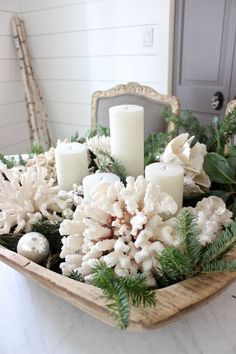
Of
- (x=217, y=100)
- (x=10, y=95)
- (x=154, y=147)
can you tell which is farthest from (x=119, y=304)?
(x=10, y=95)

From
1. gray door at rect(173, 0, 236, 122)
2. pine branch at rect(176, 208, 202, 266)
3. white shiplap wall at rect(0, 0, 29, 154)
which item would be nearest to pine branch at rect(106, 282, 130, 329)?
pine branch at rect(176, 208, 202, 266)

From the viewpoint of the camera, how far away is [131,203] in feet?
1.40

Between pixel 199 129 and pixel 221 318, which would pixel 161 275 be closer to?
pixel 221 318

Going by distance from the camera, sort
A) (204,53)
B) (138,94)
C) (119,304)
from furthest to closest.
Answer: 1. (204,53)
2. (138,94)
3. (119,304)

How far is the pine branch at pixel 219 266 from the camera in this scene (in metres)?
0.38

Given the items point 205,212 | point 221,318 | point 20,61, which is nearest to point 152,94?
point 205,212

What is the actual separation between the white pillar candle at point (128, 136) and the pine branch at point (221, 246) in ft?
0.82

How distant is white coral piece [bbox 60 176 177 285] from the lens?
42 centimetres

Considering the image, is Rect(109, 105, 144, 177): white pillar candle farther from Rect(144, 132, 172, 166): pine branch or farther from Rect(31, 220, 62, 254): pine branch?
Rect(31, 220, 62, 254): pine branch

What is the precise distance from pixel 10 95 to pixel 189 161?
2.02 metres

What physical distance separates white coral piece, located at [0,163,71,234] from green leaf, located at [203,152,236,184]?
0.94 feet

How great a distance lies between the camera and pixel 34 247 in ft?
1.62

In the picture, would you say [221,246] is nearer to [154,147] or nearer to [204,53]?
[154,147]

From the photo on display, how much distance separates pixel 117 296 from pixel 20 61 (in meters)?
2.26
